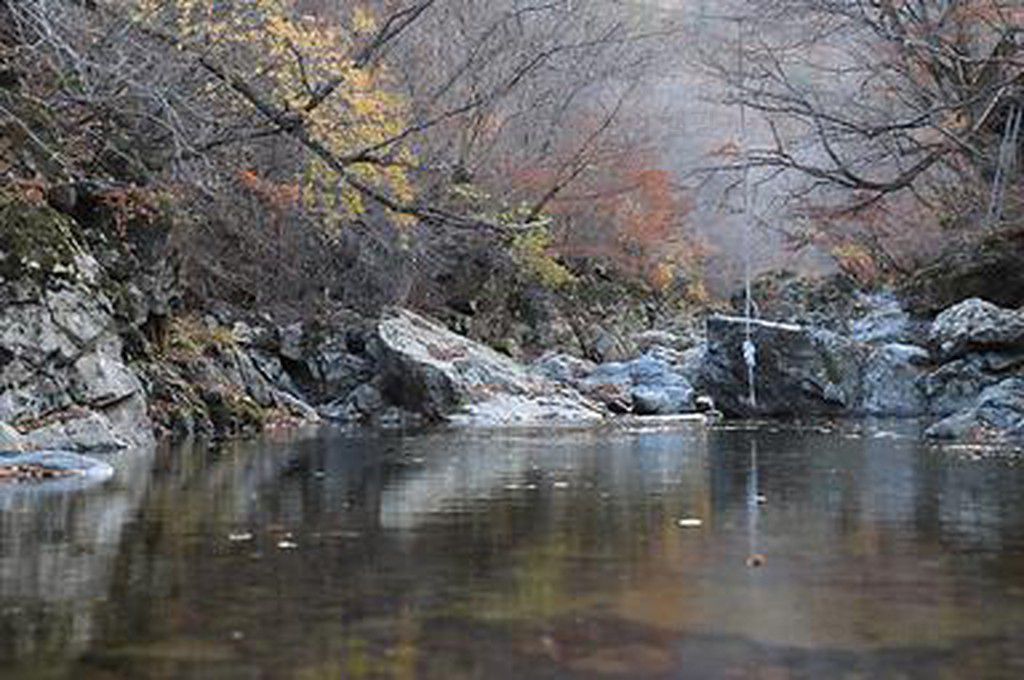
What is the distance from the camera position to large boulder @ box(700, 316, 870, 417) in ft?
64.3

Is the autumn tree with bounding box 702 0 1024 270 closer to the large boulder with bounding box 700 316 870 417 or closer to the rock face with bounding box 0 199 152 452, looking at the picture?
the large boulder with bounding box 700 316 870 417

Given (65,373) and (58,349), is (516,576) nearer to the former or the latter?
(65,373)

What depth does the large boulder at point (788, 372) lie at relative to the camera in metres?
19.6

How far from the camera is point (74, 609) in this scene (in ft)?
12.7

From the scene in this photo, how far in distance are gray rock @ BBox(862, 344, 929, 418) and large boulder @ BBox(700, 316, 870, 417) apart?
0.50ft

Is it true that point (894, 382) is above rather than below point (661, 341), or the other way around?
below

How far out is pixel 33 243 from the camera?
12.3m

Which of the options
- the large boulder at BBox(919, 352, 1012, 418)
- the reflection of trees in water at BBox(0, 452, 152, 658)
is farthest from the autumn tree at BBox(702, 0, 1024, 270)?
the reflection of trees in water at BBox(0, 452, 152, 658)

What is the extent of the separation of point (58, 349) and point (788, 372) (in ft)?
36.2

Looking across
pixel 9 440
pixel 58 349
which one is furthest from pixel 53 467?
pixel 58 349

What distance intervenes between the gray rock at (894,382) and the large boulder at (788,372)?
6.0 inches

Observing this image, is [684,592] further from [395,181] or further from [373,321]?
[373,321]

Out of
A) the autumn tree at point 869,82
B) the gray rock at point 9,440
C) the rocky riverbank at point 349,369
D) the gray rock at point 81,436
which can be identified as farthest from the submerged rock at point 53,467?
the autumn tree at point 869,82

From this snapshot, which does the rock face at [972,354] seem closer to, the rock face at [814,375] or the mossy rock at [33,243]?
the rock face at [814,375]
